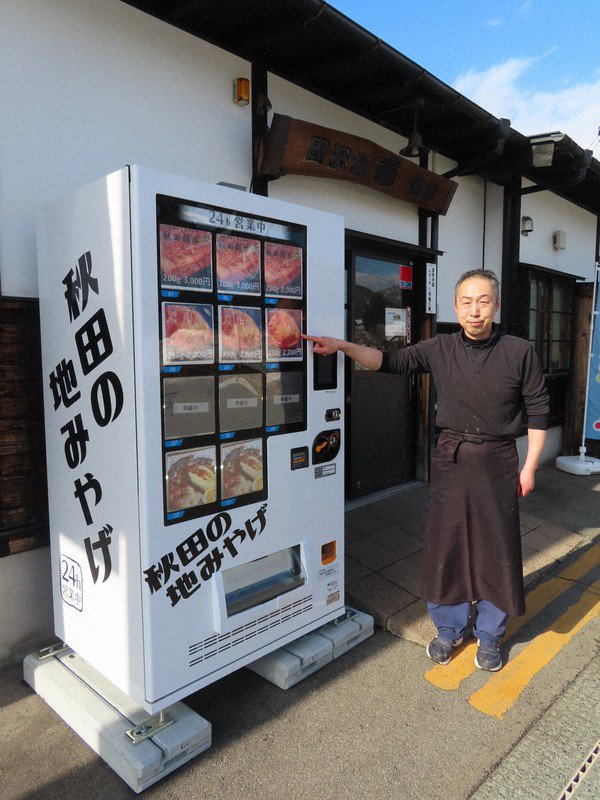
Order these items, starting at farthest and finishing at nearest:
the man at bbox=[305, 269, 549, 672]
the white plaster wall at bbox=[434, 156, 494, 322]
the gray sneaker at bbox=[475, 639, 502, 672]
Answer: the white plaster wall at bbox=[434, 156, 494, 322] → the gray sneaker at bbox=[475, 639, 502, 672] → the man at bbox=[305, 269, 549, 672]

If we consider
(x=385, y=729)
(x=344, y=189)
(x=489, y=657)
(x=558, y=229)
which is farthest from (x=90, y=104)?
(x=558, y=229)

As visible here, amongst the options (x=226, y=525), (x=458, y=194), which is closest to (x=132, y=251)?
(x=226, y=525)

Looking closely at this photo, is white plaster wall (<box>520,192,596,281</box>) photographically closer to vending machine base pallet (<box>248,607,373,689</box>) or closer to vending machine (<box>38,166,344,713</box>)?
vending machine (<box>38,166,344,713</box>)

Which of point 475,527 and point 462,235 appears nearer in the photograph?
point 475,527

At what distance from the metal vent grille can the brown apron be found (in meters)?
0.71

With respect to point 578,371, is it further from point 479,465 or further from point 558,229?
point 479,465

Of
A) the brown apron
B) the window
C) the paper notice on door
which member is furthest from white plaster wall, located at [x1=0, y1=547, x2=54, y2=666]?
the window

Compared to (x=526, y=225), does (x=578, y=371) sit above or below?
below

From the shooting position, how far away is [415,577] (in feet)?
12.3

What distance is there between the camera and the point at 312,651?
2775 mm

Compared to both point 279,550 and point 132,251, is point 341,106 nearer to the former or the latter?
point 132,251

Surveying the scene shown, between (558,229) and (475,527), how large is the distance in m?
6.68

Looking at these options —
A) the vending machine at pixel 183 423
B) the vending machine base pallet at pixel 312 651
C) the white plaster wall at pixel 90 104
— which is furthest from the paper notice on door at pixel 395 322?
the vending machine base pallet at pixel 312 651

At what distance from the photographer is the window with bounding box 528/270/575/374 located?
7.23m
